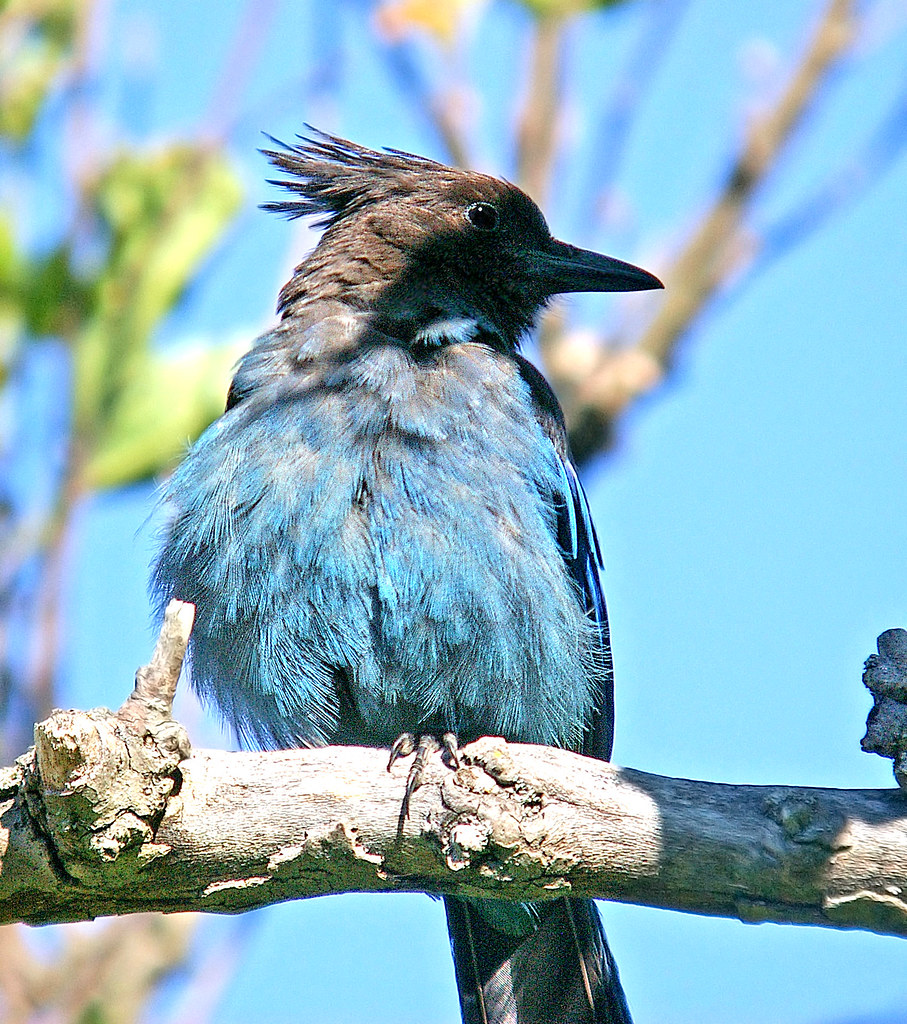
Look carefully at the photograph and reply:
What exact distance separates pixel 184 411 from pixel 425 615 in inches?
72.3

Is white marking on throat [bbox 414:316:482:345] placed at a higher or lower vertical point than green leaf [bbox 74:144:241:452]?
lower

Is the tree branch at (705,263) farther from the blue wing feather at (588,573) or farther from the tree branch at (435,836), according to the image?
the tree branch at (435,836)

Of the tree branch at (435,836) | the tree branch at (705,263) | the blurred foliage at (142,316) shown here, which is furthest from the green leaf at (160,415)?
the tree branch at (435,836)

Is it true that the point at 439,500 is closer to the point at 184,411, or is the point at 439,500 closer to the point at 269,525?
the point at 269,525

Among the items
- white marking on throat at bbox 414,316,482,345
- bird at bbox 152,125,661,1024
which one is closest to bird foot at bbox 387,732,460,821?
bird at bbox 152,125,661,1024

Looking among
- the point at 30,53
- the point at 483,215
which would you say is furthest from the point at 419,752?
the point at 30,53

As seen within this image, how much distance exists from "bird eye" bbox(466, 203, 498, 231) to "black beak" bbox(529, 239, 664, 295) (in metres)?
0.21

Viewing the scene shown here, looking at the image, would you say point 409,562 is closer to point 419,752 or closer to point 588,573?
point 419,752

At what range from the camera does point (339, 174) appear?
20.4 feet

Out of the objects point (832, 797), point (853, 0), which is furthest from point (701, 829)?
point (853, 0)

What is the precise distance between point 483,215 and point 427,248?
0.32 meters

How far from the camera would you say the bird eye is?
6.04m

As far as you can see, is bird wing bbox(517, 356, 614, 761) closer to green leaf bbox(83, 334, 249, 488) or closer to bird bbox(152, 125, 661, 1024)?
bird bbox(152, 125, 661, 1024)

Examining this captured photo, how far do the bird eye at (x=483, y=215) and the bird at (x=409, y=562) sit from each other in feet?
1.14
